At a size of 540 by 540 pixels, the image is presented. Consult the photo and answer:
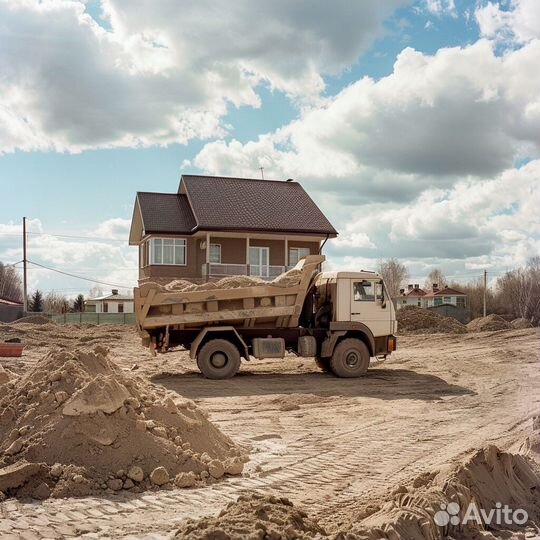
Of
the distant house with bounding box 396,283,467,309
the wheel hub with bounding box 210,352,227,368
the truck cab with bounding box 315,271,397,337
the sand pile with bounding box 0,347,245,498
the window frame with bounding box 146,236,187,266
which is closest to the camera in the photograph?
the sand pile with bounding box 0,347,245,498

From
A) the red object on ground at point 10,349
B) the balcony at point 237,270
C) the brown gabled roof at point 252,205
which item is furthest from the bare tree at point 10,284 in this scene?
the red object on ground at point 10,349

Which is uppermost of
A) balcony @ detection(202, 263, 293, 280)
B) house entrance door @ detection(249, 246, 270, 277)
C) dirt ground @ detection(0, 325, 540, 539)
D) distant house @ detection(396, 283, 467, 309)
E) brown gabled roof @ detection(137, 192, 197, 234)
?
brown gabled roof @ detection(137, 192, 197, 234)

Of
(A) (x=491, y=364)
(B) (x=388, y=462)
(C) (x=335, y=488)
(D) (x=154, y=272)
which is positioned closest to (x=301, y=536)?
(C) (x=335, y=488)

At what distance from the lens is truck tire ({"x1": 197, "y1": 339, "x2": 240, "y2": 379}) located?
16.5m

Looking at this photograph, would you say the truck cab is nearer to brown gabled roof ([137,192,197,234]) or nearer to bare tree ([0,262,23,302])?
brown gabled roof ([137,192,197,234])

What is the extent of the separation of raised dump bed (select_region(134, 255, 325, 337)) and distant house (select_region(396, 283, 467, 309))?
62.6 metres

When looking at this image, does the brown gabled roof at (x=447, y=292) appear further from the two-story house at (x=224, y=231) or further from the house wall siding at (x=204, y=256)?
the house wall siding at (x=204, y=256)

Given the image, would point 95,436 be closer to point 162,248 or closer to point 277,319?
point 277,319

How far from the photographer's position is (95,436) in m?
7.23

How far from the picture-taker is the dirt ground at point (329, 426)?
6.06 meters

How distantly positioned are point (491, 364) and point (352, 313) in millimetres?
5608

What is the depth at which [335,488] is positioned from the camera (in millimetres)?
7059

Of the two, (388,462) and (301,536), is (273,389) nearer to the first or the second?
(388,462)

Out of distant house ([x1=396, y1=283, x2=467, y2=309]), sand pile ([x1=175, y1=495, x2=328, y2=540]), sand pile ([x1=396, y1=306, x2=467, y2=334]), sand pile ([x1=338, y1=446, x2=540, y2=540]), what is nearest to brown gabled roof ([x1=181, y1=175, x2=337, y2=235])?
sand pile ([x1=396, y1=306, x2=467, y2=334])
